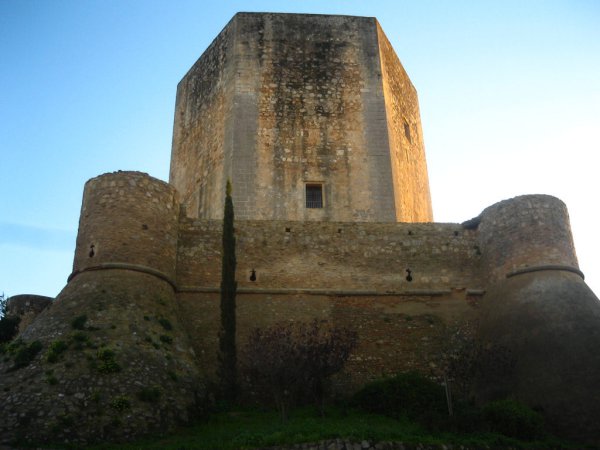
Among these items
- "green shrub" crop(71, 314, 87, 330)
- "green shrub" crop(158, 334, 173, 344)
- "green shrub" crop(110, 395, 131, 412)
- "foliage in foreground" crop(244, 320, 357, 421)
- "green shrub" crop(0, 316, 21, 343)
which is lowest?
"green shrub" crop(110, 395, 131, 412)

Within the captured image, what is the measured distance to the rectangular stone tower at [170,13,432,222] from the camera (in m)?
21.8

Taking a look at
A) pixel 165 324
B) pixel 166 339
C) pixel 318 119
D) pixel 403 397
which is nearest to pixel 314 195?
pixel 318 119

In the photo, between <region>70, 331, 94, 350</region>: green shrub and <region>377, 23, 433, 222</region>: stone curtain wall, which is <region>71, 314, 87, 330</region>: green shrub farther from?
<region>377, 23, 433, 222</region>: stone curtain wall

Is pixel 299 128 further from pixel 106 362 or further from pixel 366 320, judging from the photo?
pixel 106 362

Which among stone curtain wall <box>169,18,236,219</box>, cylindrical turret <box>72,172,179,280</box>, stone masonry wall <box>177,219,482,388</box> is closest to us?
cylindrical turret <box>72,172,179,280</box>

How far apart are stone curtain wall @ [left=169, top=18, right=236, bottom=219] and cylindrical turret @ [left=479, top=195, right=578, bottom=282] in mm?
8084

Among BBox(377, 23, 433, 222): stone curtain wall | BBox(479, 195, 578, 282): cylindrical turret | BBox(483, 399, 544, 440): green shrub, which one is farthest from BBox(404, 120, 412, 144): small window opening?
BBox(483, 399, 544, 440): green shrub

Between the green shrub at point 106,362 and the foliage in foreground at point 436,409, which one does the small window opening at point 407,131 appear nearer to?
the foliage in foreground at point 436,409

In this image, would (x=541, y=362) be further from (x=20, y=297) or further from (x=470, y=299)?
(x=20, y=297)

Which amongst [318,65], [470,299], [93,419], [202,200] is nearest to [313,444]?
[93,419]

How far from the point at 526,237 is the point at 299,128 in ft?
26.7

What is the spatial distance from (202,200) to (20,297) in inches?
246

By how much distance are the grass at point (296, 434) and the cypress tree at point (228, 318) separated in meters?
1.32

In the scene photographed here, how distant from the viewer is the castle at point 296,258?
14.0m
